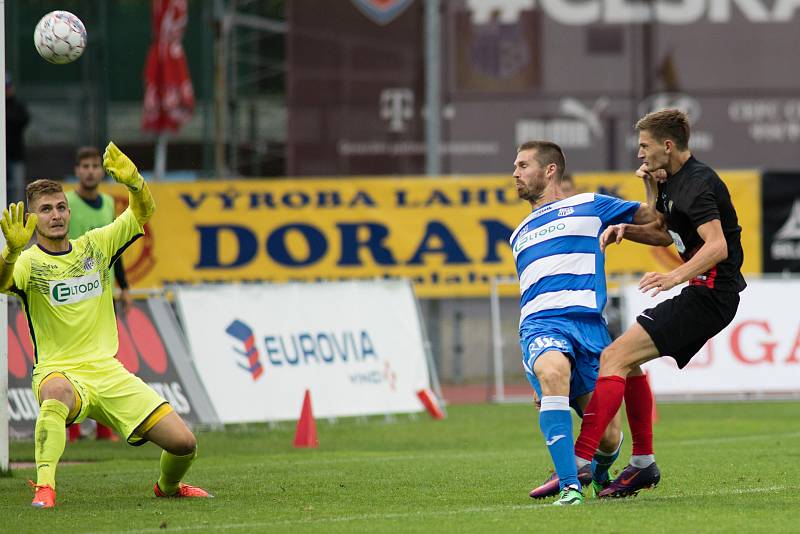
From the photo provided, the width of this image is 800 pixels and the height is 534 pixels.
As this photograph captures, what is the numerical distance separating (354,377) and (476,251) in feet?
13.2

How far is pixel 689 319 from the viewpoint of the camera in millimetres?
8547

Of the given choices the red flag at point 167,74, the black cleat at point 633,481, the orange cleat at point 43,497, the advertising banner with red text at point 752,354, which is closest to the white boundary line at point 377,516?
the black cleat at point 633,481

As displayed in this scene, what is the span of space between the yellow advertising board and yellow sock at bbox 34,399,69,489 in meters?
10.5

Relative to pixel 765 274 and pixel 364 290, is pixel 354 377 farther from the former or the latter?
pixel 765 274

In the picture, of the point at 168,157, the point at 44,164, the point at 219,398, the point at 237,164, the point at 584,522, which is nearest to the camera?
the point at 584,522

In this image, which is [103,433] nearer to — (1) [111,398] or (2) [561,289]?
(1) [111,398]

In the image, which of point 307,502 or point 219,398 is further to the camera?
point 219,398

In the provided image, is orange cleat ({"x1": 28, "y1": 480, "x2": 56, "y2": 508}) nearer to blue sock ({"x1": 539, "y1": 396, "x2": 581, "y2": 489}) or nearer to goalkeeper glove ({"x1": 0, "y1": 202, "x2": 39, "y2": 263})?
goalkeeper glove ({"x1": 0, "y1": 202, "x2": 39, "y2": 263})

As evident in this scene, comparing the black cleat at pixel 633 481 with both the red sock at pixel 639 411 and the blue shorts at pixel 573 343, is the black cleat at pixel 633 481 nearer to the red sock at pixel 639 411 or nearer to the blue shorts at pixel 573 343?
the red sock at pixel 639 411

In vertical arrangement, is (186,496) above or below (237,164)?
below

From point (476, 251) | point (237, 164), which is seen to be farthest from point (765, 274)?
point (237, 164)

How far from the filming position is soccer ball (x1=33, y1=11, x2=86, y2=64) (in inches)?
426

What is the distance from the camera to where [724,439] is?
44.2 feet

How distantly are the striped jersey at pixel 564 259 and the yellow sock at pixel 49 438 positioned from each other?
8.90ft
